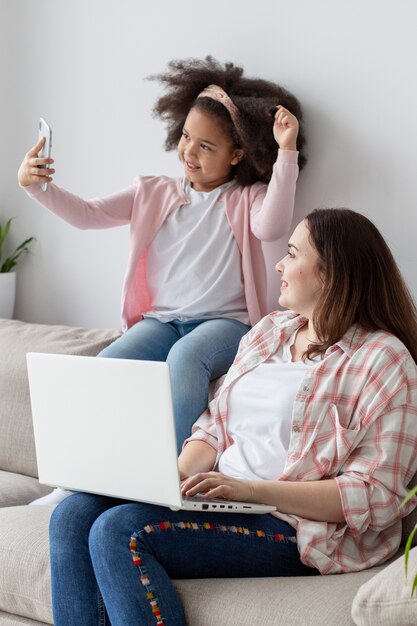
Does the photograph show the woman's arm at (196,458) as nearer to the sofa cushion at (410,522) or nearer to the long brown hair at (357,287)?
the long brown hair at (357,287)

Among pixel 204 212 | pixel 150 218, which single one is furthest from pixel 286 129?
pixel 150 218

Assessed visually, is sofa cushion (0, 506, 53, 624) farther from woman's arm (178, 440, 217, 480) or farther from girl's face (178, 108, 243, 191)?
girl's face (178, 108, 243, 191)

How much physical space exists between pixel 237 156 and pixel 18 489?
104 centimetres

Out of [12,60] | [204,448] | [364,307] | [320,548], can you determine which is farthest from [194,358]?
[12,60]

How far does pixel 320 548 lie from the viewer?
177 cm

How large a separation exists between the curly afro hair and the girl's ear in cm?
1

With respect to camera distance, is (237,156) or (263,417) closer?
(263,417)

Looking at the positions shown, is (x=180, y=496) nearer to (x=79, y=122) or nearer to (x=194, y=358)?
(x=194, y=358)

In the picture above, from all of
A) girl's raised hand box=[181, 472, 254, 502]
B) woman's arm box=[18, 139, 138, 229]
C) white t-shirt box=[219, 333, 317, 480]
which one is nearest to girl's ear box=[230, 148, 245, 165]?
woman's arm box=[18, 139, 138, 229]

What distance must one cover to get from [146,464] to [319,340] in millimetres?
492

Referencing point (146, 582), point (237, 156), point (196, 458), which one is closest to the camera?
point (146, 582)

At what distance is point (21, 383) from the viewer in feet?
8.79

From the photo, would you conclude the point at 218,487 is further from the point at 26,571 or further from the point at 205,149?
the point at 205,149

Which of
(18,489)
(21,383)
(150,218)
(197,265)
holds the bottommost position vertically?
(18,489)
